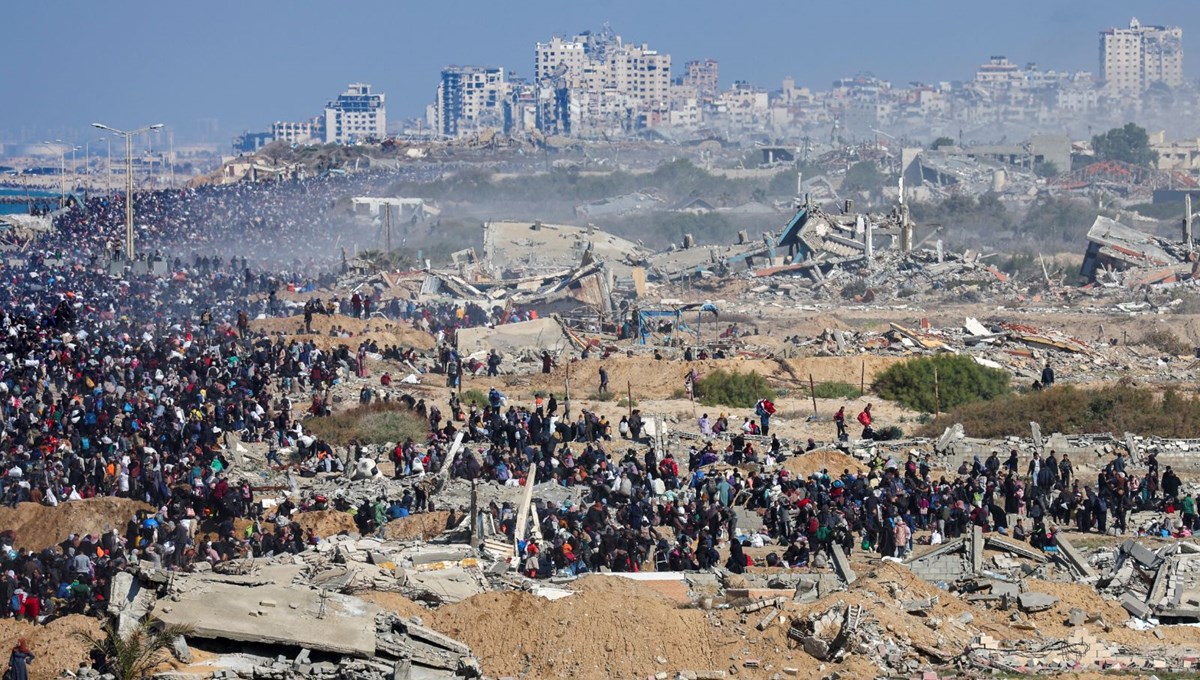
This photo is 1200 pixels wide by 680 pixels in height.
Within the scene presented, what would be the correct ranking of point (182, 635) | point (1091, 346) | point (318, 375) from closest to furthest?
point (182, 635), point (318, 375), point (1091, 346)

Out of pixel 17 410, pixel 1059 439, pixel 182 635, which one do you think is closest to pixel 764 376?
pixel 1059 439

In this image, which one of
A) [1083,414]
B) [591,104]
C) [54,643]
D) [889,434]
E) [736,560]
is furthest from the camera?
[591,104]

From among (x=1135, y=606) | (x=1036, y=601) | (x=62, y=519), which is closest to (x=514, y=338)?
(x=62, y=519)

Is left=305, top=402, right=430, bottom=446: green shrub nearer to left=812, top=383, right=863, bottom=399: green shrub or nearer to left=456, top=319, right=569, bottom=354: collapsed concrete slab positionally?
left=812, top=383, right=863, bottom=399: green shrub

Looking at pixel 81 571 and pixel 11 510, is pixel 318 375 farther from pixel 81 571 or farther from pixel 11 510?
pixel 81 571

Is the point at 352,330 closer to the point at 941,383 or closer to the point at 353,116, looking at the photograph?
the point at 941,383

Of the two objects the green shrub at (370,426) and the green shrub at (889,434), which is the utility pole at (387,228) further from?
the green shrub at (889,434)

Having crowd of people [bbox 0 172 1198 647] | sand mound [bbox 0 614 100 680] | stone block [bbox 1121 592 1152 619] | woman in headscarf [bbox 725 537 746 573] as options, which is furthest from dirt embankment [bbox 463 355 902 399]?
sand mound [bbox 0 614 100 680]

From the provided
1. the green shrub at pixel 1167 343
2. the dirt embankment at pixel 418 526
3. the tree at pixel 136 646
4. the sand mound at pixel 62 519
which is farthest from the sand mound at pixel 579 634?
the green shrub at pixel 1167 343
